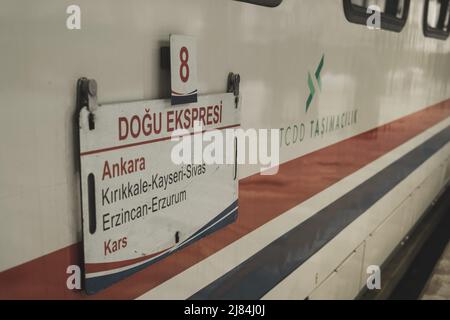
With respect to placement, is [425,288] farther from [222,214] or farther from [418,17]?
[222,214]

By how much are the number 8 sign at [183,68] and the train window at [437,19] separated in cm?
300

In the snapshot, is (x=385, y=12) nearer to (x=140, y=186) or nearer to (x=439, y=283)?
(x=140, y=186)

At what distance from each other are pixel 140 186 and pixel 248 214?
0.67 m

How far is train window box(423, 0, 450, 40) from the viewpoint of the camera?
12.9ft

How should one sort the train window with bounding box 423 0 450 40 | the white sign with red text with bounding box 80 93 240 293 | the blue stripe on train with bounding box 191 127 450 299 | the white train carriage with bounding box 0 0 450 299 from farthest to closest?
the train window with bounding box 423 0 450 40
the blue stripe on train with bounding box 191 127 450 299
the white sign with red text with bounding box 80 93 240 293
the white train carriage with bounding box 0 0 450 299

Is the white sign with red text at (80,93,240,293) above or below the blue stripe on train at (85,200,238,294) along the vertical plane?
above

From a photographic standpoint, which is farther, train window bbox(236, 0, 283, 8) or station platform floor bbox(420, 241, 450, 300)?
station platform floor bbox(420, 241, 450, 300)

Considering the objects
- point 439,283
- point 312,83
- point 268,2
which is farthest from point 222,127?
point 439,283

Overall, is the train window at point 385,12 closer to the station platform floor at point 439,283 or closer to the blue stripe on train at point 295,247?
the blue stripe on train at point 295,247

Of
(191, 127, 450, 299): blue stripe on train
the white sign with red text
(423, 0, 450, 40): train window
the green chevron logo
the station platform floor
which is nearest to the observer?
the white sign with red text

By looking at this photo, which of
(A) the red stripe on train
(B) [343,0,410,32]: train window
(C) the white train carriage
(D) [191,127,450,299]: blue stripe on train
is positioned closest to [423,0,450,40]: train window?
(C) the white train carriage

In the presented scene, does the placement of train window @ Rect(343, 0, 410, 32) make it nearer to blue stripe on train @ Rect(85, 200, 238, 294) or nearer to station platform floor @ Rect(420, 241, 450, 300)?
blue stripe on train @ Rect(85, 200, 238, 294)

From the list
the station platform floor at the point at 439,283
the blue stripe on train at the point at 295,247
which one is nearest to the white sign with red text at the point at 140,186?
the blue stripe on train at the point at 295,247

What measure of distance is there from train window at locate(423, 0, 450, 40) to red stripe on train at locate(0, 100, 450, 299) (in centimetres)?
92
